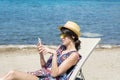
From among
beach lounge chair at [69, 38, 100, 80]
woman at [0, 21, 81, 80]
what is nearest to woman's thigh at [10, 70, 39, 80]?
woman at [0, 21, 81, 80]

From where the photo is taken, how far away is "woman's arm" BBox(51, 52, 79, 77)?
6.10 m

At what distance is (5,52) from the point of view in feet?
37.6

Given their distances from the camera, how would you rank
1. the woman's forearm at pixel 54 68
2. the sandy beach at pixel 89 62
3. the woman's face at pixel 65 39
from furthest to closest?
the sandy beach at pixel 89 62 < the woman's face at pixel 65 39 < the woman's forearm at pixel 54 68

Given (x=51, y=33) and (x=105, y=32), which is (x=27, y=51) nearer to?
(x=51, y=33)

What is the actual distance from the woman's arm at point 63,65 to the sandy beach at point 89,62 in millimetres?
2570

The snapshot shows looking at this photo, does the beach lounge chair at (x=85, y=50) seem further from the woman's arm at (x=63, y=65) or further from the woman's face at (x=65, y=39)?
the woman's face at (x=65, y=39)

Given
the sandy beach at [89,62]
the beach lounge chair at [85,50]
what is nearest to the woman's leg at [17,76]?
the beach lounge chair at [85,50]

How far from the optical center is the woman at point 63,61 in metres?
6.12

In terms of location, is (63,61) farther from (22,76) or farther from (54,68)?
(22,76)

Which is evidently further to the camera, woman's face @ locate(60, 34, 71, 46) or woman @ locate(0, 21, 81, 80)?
woman's face @ locate(60, 34, 71, 46)

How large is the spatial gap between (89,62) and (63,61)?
13.0 feet

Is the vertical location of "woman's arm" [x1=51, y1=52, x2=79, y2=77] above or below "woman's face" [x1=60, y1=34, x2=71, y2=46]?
below

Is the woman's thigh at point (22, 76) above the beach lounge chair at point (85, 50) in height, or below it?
below

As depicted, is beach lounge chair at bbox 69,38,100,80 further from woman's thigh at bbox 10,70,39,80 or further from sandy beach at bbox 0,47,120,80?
sandy beach at bbox 0,47,120,80
